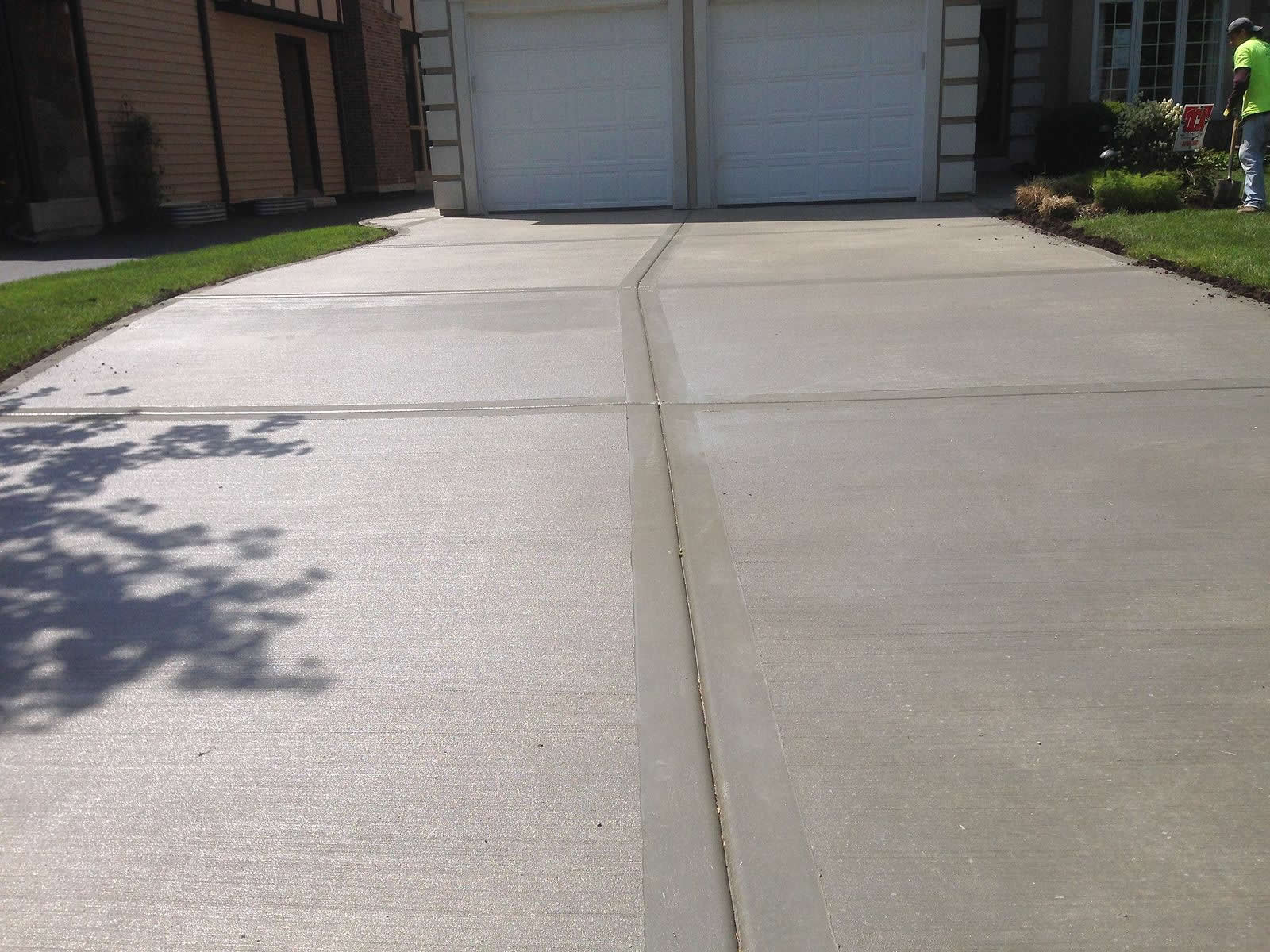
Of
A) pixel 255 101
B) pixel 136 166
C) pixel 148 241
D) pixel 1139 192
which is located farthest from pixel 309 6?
pixel 1139 192

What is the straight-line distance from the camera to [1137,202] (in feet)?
39.3

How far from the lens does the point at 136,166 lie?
1803 cm

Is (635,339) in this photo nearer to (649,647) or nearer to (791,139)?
(649,647)

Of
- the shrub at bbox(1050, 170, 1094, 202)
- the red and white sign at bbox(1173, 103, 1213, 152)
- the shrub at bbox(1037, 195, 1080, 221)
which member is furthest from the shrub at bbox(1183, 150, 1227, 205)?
the shrub at bbox(1037, 195, 1080, 221)

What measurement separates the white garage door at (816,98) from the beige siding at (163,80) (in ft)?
31.2

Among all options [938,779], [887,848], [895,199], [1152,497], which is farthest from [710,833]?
[895,199]

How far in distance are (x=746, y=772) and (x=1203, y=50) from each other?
18507 millimetres

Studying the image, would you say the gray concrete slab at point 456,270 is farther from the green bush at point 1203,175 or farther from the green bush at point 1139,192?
the green bush at point 1203,175

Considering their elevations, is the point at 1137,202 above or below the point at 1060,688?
above

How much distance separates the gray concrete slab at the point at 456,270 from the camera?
980 centimetres

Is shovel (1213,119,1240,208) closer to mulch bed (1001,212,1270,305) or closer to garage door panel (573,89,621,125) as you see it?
mulch bed (1001,212,1270,305)

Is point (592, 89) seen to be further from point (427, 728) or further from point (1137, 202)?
point (427, 728)

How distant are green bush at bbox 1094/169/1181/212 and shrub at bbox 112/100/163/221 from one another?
14185 millimetres

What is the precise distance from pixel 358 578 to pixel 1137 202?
1065 centimetres
